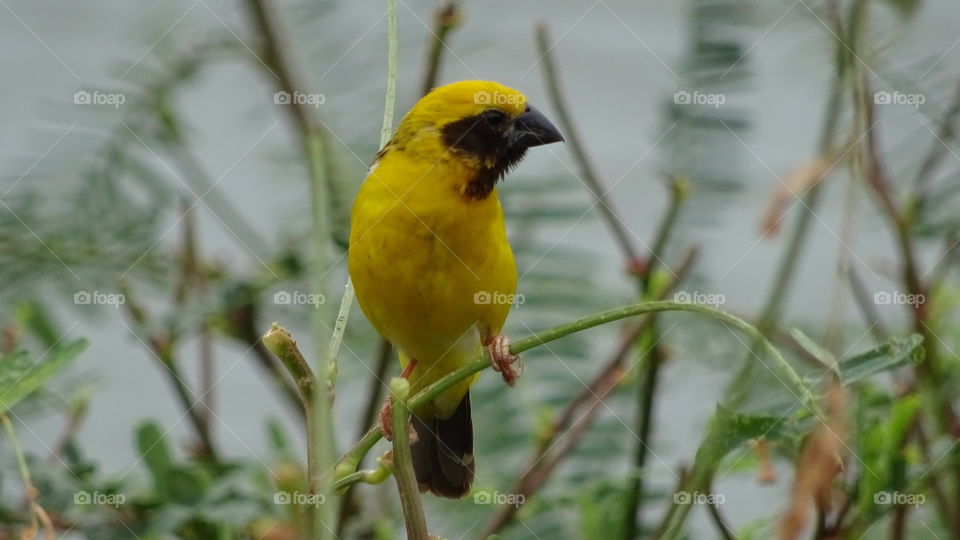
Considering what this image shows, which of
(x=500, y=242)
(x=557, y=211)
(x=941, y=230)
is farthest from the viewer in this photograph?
(x=557, y=211)

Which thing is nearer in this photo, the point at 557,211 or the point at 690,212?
the point at 690,212

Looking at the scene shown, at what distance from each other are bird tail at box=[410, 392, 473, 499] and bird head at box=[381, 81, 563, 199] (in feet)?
1.14

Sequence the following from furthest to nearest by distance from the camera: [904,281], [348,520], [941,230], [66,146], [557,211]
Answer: [557,211], [66,146], [348,520], [941,230], [904,281]

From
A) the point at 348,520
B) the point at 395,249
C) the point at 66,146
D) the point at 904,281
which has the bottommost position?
the point at 348,520

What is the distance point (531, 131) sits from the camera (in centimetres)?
196

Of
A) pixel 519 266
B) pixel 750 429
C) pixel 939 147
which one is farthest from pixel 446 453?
pixel 750 429

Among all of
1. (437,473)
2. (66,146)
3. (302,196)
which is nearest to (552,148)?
(302,196)

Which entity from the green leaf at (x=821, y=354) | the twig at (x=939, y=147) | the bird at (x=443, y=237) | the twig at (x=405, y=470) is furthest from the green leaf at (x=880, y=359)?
the bird at (x=443, y=237)

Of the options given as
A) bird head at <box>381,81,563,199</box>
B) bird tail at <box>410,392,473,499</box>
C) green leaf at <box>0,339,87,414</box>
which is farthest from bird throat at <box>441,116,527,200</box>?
green leaf at <box>0,339,87,414</box>

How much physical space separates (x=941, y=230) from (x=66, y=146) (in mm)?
1126

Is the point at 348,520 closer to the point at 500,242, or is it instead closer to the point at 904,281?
the point at 500,242

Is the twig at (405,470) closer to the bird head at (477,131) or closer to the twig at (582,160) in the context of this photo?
the twig at (582,160)

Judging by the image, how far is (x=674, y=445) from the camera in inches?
80.5

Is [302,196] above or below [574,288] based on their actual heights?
above
